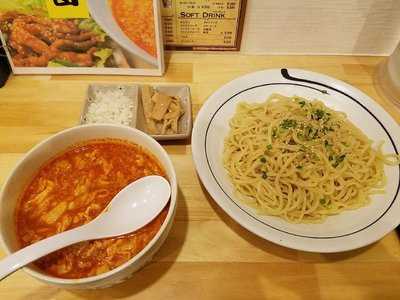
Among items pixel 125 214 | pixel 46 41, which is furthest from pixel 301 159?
pixel 46 41

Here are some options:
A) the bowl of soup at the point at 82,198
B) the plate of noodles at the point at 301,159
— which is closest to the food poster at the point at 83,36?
the plate of noodles at the point at 301,159

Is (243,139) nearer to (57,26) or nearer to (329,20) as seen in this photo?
(329,20)

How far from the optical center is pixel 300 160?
116 centimetres

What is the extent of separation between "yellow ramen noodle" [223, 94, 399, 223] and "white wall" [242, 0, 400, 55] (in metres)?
0.40

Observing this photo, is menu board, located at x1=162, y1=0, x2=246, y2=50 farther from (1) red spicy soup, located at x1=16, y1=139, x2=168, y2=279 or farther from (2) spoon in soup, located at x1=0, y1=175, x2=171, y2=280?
(2) spoon in soup, located at x1=0, y1=175, x2=171, y2=280

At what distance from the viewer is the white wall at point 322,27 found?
55.7 inches

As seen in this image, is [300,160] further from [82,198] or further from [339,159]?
[82,198]

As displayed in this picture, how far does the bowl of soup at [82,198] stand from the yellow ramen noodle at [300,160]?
0.33 meters

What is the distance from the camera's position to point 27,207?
86cm

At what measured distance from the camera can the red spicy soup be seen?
78 centimetres

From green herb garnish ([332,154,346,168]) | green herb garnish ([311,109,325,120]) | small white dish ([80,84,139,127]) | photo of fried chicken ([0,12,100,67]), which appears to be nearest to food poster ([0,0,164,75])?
photo of fried chicken ([0,12,100,67])

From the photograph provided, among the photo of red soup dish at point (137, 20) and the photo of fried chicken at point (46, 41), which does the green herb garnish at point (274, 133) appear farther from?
the photo of fried chicken at point (46, 41)

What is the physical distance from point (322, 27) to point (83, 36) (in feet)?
3.44

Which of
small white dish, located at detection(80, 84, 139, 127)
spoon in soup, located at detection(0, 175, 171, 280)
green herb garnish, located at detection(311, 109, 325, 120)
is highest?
spoon in soup, located at detection(0, 175, 171, 280)
